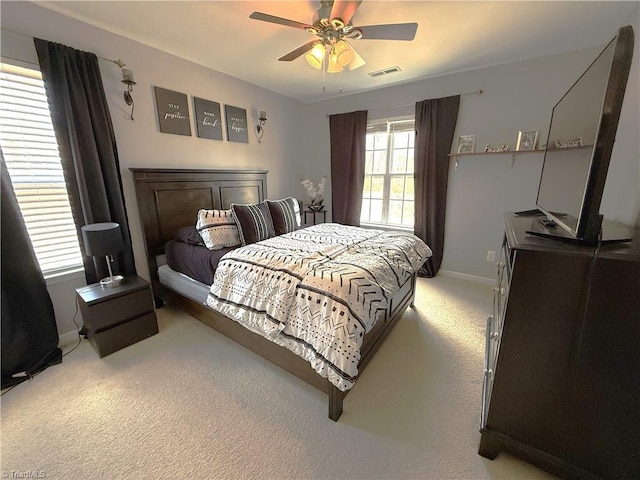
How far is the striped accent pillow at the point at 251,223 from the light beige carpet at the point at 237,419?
38.1 inches

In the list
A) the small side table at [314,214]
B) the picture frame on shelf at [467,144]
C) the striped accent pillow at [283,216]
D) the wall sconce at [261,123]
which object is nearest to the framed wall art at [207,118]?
the wall sconce at [261,123]

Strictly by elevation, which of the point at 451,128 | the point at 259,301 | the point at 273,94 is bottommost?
the point at 259,301

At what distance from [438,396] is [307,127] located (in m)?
3.98

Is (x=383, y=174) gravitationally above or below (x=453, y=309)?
above

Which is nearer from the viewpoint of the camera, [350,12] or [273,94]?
[350,12]

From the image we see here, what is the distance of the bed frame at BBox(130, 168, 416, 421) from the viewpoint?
1.70 m

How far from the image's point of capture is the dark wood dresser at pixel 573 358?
90 cm

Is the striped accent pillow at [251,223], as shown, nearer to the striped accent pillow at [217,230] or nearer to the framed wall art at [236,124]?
the striped accent pillow at [217,230]

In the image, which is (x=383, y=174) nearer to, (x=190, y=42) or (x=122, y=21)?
(x=190, y=42)

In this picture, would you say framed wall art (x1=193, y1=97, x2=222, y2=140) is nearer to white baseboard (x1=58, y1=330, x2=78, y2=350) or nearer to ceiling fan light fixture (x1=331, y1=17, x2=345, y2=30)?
ceiling fan light fixture (x1=331, y1=17, x2=345, y2=30)

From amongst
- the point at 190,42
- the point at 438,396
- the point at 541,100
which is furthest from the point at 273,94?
the point at 438,396

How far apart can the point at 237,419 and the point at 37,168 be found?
91.6 inches

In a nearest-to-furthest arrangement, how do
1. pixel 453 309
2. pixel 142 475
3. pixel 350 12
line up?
pixel 142 475, pixel 350 12, pixel 453 309

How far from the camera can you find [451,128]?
120 inches
